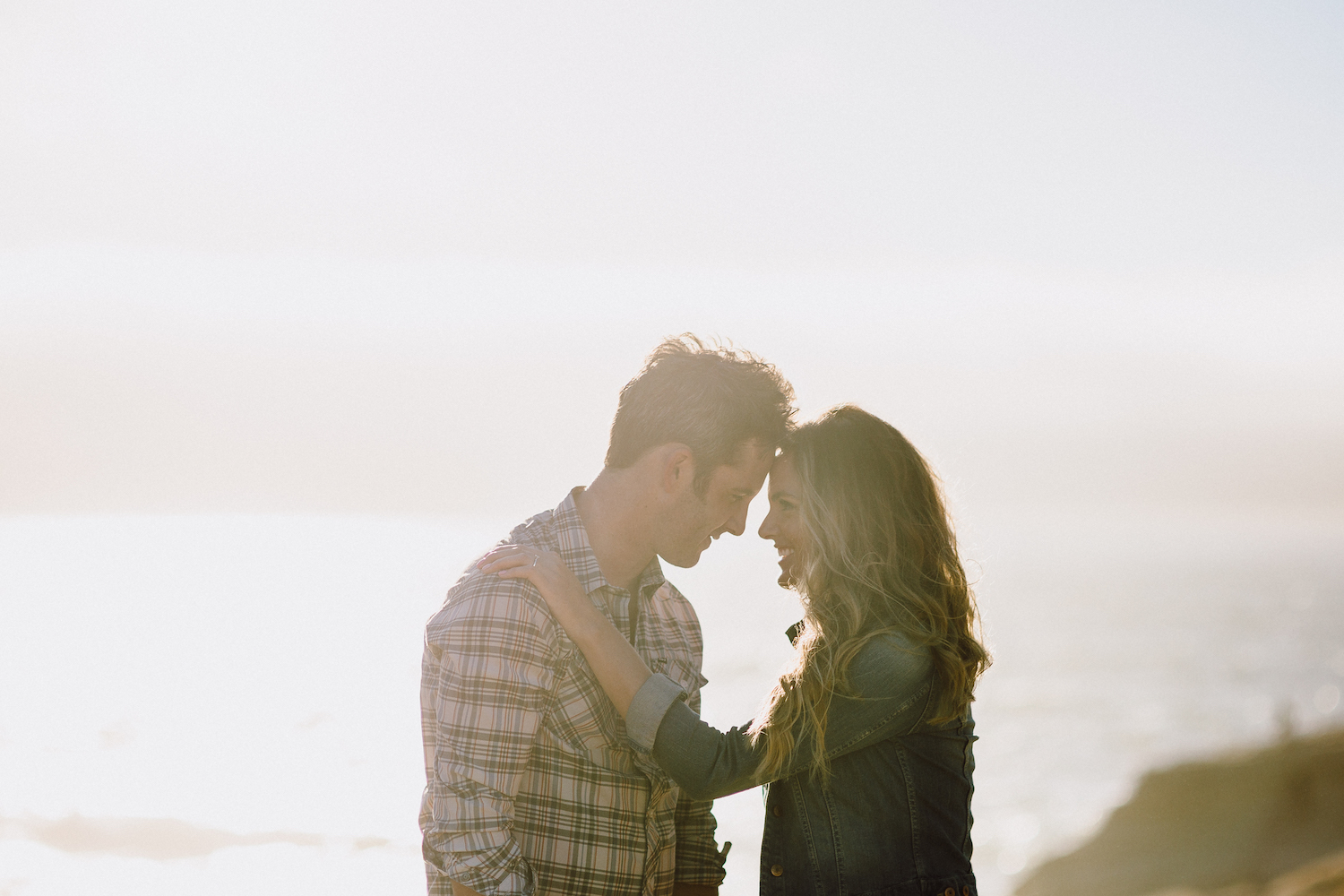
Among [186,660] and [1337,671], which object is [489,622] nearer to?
[186,660]

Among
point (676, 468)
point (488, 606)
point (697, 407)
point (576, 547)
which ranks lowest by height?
point (488, 606)

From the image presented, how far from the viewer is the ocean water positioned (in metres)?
14.1

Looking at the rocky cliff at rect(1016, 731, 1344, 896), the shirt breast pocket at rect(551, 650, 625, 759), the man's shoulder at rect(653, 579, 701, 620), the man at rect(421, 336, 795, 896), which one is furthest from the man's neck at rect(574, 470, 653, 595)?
the rocky cliff at rect(1016, 731, 1344, 896)

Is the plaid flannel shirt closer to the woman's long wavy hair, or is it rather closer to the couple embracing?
the couple embracing

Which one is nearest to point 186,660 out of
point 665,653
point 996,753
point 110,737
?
point 110,737

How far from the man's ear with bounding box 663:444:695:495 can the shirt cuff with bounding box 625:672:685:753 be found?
67 centimetres

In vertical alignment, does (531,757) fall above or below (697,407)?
below

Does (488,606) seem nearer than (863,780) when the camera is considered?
Yes

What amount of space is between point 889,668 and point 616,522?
991mm

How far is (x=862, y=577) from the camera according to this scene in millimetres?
3232

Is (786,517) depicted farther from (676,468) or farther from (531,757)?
(531,757)

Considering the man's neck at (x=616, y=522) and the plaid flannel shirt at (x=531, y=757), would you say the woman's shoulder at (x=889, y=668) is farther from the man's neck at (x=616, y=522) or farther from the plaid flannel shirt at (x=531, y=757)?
the man's neck at (x=616, y=522)

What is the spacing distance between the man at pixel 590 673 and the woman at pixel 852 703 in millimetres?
169

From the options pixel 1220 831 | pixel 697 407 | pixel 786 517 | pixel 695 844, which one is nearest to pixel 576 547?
pixel 697 407
